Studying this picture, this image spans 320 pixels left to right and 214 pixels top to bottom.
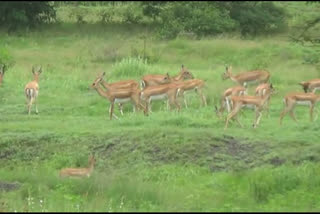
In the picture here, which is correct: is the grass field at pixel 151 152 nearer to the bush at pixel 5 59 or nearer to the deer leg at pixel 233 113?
the deer leg at pixel 233 113

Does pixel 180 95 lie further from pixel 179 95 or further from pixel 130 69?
pixel 130 69

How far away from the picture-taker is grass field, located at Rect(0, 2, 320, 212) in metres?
9.94

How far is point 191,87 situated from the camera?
55.6 feet

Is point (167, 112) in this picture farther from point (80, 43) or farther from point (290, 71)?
point (80, 43)

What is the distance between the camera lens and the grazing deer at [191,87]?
16688 mm

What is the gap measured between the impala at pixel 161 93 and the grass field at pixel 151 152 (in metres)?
0.41

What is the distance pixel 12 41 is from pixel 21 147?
1791 cm

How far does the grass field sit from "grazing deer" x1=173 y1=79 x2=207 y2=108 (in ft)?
0.82

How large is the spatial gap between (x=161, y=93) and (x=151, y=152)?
3.54 metres

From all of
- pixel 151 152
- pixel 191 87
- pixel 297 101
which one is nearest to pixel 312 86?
pixel 297 101

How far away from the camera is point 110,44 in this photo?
92.8 feet

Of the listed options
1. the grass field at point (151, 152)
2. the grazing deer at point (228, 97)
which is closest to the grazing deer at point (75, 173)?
the grass field at point (151, 152)

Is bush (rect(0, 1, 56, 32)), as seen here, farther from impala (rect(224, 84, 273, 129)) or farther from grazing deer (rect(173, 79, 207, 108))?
impala (rect(224, 84, 273, 129))

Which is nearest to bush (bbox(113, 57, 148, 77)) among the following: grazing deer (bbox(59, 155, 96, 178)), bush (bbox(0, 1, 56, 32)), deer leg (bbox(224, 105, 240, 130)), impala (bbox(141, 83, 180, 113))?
impala (bbox(141, 83, 180, 113))
